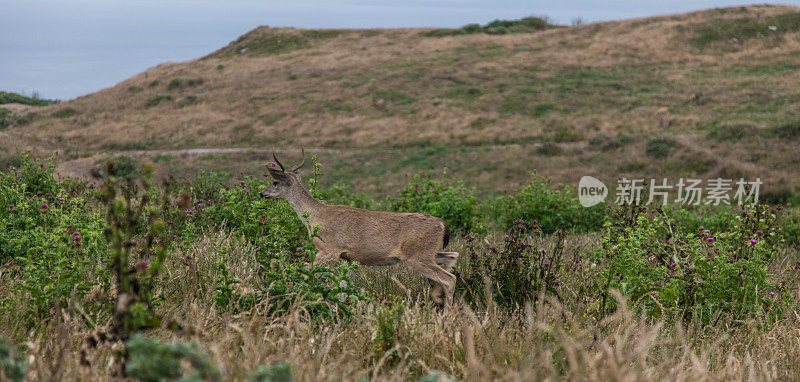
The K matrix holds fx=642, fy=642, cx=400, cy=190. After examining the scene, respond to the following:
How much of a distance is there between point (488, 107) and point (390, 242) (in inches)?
1429

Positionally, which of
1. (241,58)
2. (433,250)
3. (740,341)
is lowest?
(740,341)

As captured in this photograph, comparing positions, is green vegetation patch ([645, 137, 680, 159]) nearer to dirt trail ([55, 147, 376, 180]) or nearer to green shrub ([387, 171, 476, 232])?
dirt trail ([55, 147, 376, 180])

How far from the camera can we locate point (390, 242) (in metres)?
6.16

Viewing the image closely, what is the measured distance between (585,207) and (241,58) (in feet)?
199

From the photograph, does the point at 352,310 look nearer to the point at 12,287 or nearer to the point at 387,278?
the point at 387,278

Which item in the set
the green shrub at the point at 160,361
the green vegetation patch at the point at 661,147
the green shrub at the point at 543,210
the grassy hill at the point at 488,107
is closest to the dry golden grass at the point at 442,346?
the green shrub at the point at 160,361

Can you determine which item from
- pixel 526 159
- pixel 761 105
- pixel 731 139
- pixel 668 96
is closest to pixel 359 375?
pixel 526 159

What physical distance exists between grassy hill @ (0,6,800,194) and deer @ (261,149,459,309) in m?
16.9

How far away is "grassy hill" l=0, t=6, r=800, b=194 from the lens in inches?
1035

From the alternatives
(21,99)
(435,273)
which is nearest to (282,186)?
(435,273)

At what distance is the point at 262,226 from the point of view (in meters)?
7.80

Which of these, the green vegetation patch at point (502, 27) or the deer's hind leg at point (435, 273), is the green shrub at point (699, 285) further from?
the green vegetation patch at point (502, 27)

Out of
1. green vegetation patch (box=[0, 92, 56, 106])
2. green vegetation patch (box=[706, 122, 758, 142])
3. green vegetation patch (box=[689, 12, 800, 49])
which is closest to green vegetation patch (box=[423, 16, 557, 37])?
green vegetation patch (box=[689, 12, 800, 49])

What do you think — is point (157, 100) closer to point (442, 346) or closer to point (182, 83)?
point (182, 83)
